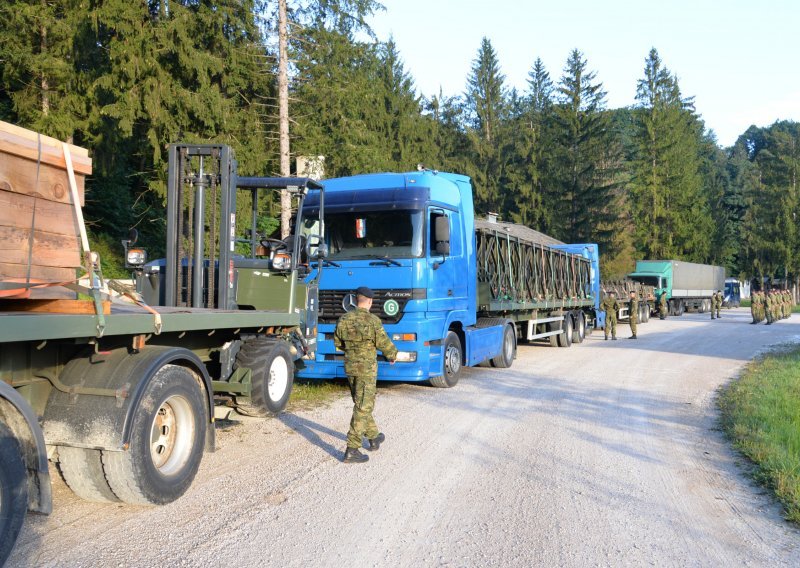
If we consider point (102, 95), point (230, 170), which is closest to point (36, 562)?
point (230, 170)

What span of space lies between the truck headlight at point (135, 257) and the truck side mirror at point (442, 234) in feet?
13.5

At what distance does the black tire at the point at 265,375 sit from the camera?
6.73 meters

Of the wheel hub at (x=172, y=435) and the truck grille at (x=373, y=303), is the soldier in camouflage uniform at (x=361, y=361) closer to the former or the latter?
the wheel hub at (x=172, y=435)

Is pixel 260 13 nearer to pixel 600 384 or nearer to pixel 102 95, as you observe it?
pixel 102 95

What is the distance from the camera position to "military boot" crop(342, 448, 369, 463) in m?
6.18

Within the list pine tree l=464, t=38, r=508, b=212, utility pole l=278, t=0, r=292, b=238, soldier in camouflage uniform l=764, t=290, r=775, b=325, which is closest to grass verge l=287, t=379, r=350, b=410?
utility pole l=278, t=0, r=292, b=238

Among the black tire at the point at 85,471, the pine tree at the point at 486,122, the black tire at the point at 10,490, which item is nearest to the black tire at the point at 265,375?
the black tire at the point at 85,471

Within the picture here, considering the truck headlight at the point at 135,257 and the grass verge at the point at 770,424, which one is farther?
the truck headlight at the point at 135,257

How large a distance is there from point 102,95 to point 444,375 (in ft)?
46.1

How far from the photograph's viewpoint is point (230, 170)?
7414 mm

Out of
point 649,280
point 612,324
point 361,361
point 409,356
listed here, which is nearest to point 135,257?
point 361,361

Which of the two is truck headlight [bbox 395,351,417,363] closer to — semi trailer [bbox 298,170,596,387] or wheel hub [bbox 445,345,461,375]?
semi trailer [bbox 298,170,596,387]

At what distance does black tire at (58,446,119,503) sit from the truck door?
5.62 meters

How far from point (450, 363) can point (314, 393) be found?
7.16 feet
